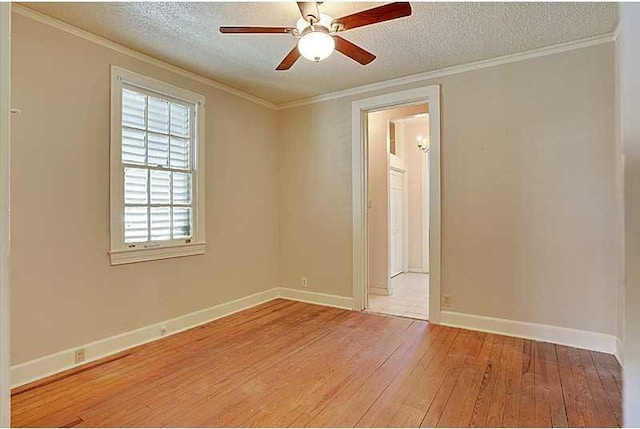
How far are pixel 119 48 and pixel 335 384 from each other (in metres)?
3.17

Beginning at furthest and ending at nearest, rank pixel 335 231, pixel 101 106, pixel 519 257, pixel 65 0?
pixel 335 231
pixel 519 257
pixel 101 106
pixel 65 0

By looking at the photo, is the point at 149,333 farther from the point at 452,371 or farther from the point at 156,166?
the point at 452,371

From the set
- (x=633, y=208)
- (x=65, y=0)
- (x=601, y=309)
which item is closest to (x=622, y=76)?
(x=633, y=208)

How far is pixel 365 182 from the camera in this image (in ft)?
13.7

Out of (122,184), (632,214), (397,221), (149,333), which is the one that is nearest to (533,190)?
(632,214)

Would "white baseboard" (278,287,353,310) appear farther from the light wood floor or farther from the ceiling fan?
the ceiling fan

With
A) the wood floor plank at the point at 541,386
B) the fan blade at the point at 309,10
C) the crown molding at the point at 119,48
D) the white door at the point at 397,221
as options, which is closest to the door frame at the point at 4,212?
the fan blade at the point at 309,10

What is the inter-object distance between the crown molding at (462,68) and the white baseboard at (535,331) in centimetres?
240

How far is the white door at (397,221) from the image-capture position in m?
6.27

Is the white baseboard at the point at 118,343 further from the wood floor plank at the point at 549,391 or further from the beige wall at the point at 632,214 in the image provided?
the beige wall at the point at 632,214

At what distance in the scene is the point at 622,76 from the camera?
46 centimetres

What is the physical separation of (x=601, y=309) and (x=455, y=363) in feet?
4.41

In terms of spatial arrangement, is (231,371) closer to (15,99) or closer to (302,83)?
(15,99)

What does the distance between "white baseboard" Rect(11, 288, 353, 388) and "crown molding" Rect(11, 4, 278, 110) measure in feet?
7.84
